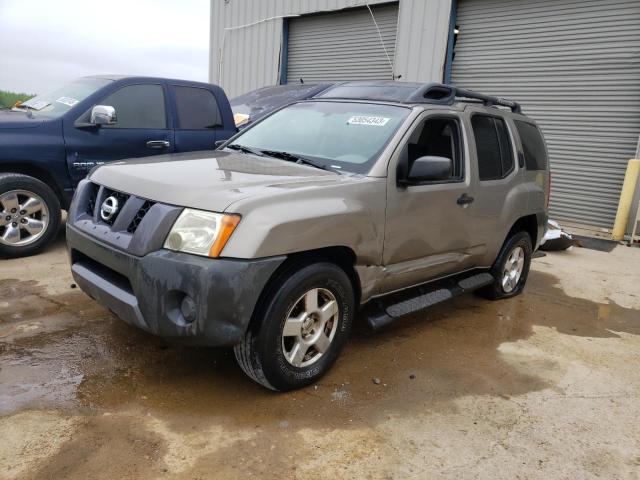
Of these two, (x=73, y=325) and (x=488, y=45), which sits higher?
(x=488, y=45)

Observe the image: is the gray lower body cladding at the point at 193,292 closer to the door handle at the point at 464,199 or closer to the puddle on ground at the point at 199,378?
the puddle on ground at the point at 199,378

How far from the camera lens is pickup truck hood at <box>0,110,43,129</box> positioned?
5156mm

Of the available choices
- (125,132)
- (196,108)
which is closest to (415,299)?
(125,132)

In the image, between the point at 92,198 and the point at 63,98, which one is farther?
the point at 63,98

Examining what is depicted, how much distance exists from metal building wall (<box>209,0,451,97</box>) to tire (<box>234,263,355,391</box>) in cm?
855

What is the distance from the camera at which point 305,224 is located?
2879mm

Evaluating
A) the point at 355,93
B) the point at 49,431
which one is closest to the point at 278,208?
the point at 49,431

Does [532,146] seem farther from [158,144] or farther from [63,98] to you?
[63,98]

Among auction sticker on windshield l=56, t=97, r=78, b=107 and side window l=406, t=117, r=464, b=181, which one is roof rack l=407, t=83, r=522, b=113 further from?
auction sticker on windshield l=56, t=97, r=78, b=107

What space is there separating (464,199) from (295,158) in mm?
1338

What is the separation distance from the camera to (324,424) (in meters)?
2.85

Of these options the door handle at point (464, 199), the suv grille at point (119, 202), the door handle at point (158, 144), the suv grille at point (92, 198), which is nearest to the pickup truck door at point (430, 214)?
the door handle at point (464, 199)

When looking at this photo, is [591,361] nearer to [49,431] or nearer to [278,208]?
[278,208]

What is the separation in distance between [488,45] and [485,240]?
696 cm
